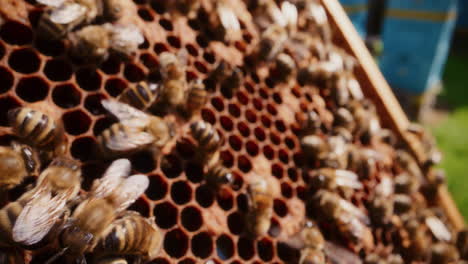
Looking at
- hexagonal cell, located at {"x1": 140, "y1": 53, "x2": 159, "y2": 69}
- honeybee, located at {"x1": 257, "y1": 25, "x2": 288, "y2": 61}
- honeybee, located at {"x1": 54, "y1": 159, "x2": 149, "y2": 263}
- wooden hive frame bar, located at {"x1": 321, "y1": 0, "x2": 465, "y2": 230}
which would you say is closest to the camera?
honeybee, located at {"x1": 54, "y1": 159, "x2": 149, "y2": 263}

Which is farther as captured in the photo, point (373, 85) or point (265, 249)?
point (373, 85)

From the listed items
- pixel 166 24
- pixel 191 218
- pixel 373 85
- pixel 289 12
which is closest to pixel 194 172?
pixel 191 218

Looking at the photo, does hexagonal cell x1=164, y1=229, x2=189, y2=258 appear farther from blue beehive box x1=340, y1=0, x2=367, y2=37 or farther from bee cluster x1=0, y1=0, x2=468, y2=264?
blue beehive box x1=340, y1=0, x2=367, y2=37

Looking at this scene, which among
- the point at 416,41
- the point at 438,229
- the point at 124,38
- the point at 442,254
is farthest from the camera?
the point at 416,41

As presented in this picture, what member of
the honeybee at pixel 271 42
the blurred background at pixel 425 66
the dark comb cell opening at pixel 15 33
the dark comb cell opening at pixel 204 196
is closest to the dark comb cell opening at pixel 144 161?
the dark comb cell opening at pixel 204 196

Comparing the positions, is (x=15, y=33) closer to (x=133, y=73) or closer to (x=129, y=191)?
(x=133, y=73)

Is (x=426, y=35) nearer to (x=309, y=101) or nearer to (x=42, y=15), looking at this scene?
(x=309, y=101)

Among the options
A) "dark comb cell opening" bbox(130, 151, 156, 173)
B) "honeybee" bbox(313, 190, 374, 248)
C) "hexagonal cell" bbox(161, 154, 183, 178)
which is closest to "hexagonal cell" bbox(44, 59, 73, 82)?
"dark comb cell opening" bbox(130, 151, 156, 173)

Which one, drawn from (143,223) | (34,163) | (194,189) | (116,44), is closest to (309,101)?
(194,189)
